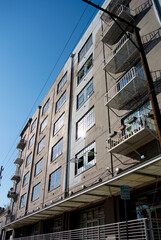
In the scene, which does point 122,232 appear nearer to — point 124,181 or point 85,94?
point 124,181

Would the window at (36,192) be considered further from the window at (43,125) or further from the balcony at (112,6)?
the balcony at (112,6)

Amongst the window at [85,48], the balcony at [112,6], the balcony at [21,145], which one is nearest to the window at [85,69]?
the window at [85,48]

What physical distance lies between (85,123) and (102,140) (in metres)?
4.39

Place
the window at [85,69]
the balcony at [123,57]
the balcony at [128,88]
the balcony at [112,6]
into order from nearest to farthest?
the balcony at [128,88], the balcony at [123,57], the balcony at [112,6], the window at [85,69]

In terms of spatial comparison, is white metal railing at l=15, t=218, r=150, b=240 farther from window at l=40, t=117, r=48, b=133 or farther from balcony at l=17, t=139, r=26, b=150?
balcony at l=17, t=139, r=26, b=150

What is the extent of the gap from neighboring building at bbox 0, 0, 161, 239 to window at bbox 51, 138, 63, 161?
0.47 ft

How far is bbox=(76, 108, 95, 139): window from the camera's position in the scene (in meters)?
20.4

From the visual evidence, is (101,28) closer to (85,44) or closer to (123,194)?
(85,44)

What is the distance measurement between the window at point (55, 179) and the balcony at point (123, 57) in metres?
12.3

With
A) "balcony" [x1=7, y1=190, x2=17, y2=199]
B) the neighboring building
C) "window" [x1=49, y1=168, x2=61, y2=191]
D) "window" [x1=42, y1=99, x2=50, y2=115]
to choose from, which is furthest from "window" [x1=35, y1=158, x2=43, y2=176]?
"balcony" [x1=7, y1=190, x2=17, y2=199]

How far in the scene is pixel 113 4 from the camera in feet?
67.7

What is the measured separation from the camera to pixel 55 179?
24.4m

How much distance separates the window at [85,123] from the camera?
20.4 m

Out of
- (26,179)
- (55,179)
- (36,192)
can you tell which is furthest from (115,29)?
(26,179)
